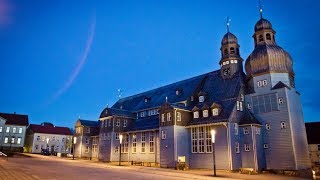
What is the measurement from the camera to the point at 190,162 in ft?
130

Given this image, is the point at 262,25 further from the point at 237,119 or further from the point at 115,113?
the point at 115,113

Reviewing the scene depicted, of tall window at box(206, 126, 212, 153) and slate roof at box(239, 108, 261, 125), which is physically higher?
slate roof at box(239, 108, 261, 125)

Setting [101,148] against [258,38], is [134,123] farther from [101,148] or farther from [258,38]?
[258,38]

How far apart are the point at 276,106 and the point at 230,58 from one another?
11562 mm

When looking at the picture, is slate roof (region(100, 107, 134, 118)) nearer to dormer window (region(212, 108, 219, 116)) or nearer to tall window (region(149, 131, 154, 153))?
tall window (region(149, 131, 154, 153))

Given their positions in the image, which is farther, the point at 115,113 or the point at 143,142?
the point at 115,113

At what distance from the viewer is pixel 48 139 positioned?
89.2 meters

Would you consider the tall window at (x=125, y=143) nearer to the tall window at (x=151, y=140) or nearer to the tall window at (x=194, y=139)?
the tall window at (x=151, y=140)

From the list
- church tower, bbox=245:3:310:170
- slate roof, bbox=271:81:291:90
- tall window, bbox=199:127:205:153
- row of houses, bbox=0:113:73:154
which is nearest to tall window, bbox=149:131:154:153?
tall window, bbox=199:127:205:153

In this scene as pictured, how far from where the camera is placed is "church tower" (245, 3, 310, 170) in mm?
33844

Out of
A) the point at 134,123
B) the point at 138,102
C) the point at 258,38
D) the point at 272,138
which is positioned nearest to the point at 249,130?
the point at 272,138

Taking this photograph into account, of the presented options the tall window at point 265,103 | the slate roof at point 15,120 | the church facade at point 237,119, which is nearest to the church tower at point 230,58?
the church facade at point 237,119

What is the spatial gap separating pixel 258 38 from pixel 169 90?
19.7m

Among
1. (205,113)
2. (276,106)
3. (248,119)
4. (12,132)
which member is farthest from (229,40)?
(12,132)
